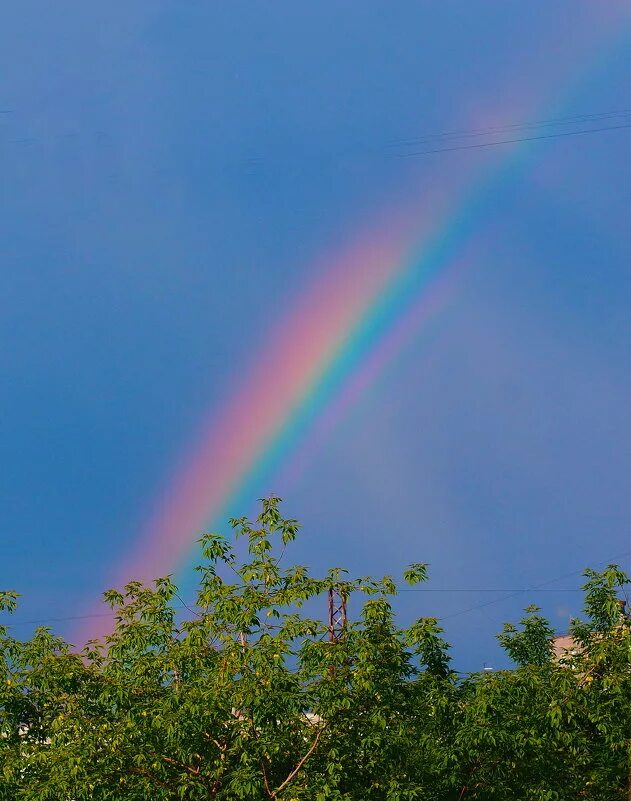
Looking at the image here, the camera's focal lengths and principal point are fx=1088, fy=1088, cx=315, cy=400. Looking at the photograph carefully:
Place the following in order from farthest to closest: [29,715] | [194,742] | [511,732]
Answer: [29,715] → [511,732] → [194,742]

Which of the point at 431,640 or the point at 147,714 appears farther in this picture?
the point at 431,640

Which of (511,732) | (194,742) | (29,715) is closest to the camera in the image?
(194,742)

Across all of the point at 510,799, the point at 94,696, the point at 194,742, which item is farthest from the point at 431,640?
the point at 94,696

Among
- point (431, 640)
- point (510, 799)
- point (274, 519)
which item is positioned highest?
point (274, 519)

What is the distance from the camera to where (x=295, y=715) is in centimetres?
1390

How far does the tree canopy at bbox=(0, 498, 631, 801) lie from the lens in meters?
13.5

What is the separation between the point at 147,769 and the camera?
44.7ft

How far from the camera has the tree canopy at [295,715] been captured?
13.5m

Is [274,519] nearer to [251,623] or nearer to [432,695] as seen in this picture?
[251,623]

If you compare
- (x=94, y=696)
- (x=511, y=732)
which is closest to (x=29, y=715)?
(x=94, y=696)

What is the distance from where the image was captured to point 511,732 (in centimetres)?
1460

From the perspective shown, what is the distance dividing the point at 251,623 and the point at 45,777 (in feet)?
11.1

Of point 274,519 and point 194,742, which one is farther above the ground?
point 274,519

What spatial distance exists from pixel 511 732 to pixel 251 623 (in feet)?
12.5
